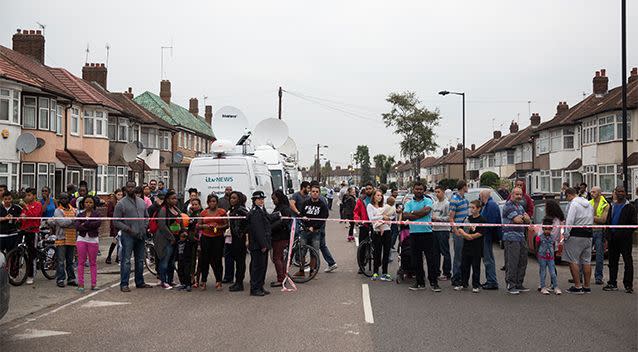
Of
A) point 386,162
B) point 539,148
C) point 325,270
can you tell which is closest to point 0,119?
point 325,270

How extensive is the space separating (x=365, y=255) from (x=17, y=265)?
6538 mm

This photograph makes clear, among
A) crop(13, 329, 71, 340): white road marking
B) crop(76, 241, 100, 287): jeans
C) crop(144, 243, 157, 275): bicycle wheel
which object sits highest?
crop(76, 241, 100, 287): jeans

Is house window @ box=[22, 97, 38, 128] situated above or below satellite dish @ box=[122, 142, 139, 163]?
above

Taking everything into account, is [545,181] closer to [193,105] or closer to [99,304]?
[193,105]

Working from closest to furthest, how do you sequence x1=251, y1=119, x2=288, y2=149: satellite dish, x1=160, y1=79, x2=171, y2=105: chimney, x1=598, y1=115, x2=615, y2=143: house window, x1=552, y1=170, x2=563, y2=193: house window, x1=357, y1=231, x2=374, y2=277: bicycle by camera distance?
x1=357, y1=231, x2=374, y2=277: bicycle < x1=251, y1=119, x2=288, y2=149: satellite dish < x1=598, y1=115, x2=615, y2=143: house window < x1=552, y1=170, x2=563, y2=193: house window < x1=160, y1=79, x2=171, y2=105: chimney

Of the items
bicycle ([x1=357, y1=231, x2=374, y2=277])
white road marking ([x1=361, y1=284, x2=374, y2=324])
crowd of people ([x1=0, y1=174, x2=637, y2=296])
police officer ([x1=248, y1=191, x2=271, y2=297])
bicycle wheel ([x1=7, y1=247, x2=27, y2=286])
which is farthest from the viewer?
bicycle ([x1=357, y1=231, x2=374, y2=277])

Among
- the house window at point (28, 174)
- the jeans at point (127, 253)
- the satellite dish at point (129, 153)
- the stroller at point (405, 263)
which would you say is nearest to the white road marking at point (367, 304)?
the stroller at point (405, 263)

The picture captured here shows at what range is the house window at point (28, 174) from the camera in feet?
87.1

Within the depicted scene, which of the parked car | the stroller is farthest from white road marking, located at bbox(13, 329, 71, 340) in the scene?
Answer: the stroller

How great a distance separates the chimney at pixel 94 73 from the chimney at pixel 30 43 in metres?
8.51

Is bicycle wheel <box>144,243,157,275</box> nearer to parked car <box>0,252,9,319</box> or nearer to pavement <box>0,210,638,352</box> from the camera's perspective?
pavement <box>0,210,638,352</box>

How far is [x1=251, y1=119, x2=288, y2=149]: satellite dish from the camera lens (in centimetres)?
2375

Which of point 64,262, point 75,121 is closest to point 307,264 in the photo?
point 64,262

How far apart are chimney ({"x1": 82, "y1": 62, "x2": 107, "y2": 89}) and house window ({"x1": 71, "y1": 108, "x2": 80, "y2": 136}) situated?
10.2 metres
